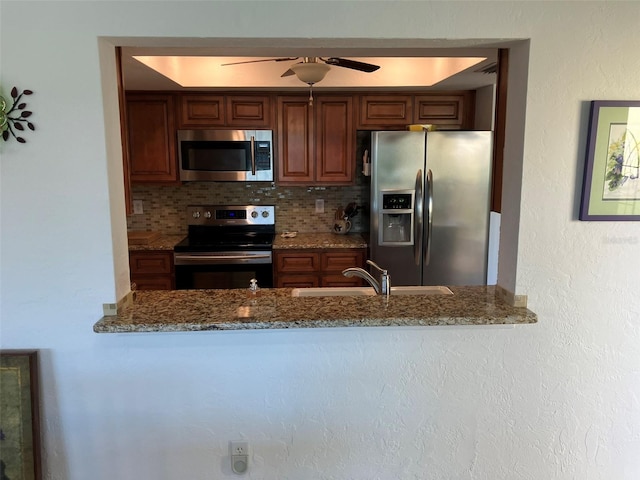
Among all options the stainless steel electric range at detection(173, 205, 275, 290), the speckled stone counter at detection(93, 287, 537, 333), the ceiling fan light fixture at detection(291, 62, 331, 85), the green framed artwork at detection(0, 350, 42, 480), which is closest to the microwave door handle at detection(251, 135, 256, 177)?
the stainless steel electric range at detection(173, 205, 275, 290)

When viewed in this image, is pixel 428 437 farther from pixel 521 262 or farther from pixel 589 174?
pixel 589 174

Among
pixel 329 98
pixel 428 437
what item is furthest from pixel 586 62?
Result: pixel 329 98

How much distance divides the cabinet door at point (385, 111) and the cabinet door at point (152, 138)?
1562 mm

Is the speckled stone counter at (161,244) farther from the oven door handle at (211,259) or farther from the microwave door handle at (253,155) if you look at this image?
the microwave door handle at (253,155)

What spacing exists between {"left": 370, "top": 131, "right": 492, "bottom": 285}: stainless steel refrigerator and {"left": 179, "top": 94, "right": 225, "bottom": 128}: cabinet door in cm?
128

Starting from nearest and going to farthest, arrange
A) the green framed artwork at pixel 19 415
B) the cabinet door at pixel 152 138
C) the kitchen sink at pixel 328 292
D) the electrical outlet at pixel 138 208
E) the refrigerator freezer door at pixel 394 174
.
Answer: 1. the green framed artwork at pixel 19 415
2. the kitchen sink at pixel 328 292
3. the refrigerator freezer door at pixel 394 174
4. the cabinet door at pixel 152 138
5. the electrical outlet at pixel 138 208

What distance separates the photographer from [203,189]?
13.0ft

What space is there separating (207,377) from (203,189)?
255 centimetres

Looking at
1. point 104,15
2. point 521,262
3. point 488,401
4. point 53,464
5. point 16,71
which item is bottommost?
point 53,464

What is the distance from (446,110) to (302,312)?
2662 mm

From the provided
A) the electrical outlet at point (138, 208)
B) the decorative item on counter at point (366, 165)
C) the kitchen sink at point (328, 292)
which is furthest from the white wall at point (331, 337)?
the electrical outlet at point (138, 208)

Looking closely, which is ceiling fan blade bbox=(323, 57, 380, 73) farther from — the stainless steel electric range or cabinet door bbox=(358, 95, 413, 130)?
the stainless steel electric range

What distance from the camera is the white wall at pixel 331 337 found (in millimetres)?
1498

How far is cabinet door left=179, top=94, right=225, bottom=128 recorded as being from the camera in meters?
3.58
